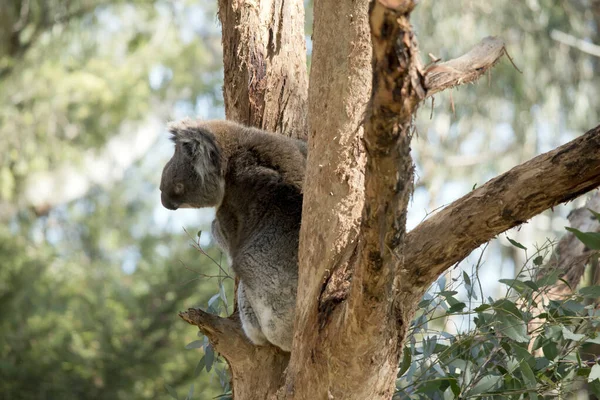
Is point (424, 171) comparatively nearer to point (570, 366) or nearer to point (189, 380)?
point (189, 380)

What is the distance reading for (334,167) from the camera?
2.02m

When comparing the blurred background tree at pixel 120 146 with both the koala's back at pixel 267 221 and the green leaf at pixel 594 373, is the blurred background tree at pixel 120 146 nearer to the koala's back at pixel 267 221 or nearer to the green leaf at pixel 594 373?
the koala's back at pixel 267 221

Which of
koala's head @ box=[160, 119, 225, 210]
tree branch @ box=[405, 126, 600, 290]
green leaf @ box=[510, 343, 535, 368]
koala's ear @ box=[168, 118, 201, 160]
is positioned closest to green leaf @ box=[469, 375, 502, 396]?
green leaf @ box=[510, 343, 535, 368]

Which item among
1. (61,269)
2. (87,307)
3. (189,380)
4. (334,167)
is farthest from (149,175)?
(334,167)

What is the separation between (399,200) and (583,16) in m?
9.62

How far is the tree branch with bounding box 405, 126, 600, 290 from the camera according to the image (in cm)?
168

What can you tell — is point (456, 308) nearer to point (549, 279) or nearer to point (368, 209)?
point (549, 279)

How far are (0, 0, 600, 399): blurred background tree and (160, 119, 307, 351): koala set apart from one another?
376 cm

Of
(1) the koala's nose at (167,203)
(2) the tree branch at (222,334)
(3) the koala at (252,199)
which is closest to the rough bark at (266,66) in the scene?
(3) the koala at (252,199)

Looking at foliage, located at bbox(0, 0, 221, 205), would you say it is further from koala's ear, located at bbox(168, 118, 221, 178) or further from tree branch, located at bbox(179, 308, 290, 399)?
tree branch, located at bbox(179, 308, 290, 399)

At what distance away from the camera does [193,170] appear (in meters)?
2.85

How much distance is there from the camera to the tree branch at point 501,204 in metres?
1.68

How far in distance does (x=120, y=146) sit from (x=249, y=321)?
9.42m

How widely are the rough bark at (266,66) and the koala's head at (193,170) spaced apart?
24 cm
